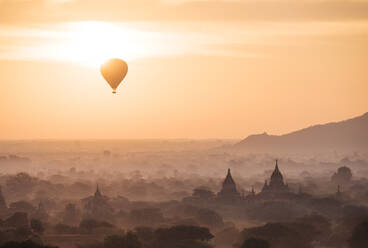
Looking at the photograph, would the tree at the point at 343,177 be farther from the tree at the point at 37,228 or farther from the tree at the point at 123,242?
the tree at the point at 123,242

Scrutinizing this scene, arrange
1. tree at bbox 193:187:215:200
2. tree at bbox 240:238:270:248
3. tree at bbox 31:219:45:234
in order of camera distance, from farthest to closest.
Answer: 1. tree at bbox 193:187:215:200
2. tree at bbox 31:219:45:234
3. tree at bbox 240:238:270:248

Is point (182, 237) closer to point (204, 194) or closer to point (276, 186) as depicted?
point (276, 186)

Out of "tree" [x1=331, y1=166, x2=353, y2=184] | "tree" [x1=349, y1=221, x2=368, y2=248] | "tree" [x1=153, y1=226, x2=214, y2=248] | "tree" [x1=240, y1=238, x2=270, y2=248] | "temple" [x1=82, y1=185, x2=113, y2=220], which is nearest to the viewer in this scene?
"tree" [x1=240, y1=238, x2=270, y2=248]

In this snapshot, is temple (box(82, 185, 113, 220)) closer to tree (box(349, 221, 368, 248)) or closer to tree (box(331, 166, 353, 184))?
tree (box(349, 221, 368, 248))

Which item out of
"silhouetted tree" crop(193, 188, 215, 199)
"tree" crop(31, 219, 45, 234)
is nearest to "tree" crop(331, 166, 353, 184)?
"silhouetted tree" crop(193, 188, 215, 199)

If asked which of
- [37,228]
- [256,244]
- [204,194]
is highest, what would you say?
[204,194]

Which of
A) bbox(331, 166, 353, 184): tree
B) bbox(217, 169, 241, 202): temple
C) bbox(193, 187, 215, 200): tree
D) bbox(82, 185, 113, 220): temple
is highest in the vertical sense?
bbox(331, 166, 353, 184): tree

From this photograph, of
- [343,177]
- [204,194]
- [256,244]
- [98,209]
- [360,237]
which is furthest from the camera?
[343,177]

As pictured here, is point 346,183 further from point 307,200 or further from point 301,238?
point 301,238

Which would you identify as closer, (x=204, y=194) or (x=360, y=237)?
(x=360, y=237)

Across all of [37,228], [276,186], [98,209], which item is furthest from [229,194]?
[37,228]
